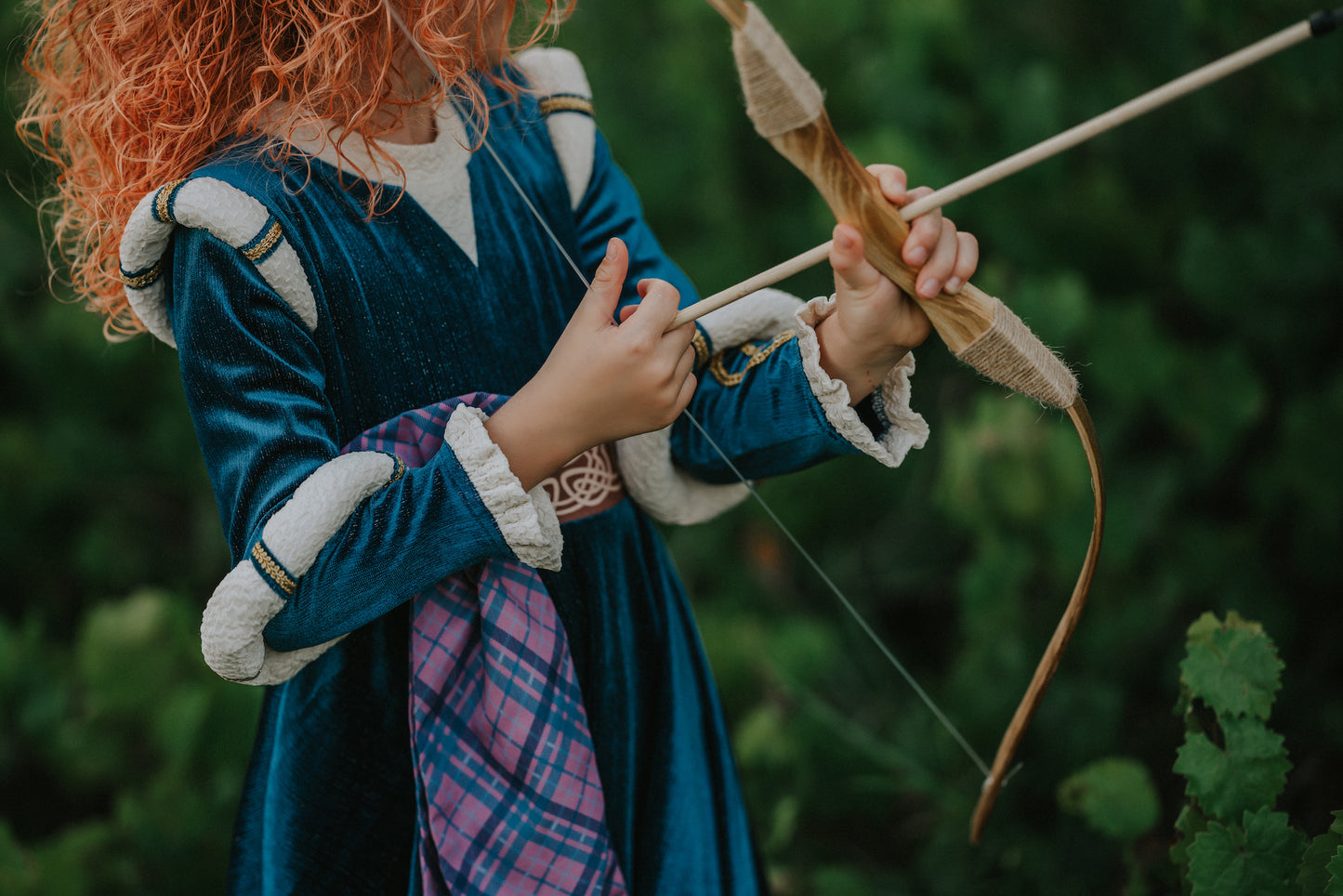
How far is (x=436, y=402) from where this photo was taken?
643 millimetres

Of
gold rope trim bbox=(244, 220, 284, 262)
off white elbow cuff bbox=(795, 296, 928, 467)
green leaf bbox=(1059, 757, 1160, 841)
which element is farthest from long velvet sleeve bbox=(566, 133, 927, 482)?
green leaf bbox=(1059, 757, 1160, 841)

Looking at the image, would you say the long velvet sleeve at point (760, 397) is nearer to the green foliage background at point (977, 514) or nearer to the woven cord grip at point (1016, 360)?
the woven cord grip at point (1016, 360)

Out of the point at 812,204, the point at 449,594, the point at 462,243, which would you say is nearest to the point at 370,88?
the point at 462,243

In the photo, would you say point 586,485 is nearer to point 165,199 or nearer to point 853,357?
point 853,357

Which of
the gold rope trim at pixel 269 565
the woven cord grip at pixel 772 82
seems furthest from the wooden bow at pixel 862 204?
the gold rope trim at pixel 269 565

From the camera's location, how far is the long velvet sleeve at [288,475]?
53 cm

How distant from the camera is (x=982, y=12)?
1656 millimetres

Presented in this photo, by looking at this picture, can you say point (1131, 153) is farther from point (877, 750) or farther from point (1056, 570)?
point (877, 750)

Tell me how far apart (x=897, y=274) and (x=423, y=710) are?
0.36 m

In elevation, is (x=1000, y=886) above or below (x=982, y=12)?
below

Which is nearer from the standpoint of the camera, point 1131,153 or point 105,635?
point 105,635

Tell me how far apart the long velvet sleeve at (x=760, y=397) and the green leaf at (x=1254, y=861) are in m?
0.30

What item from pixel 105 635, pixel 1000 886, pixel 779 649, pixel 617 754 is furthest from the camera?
pixel 779 649

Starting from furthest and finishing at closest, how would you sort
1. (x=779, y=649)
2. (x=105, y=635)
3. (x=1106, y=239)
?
(x=1106, y=239), (x=779, y=649), (x=105, y=635)
